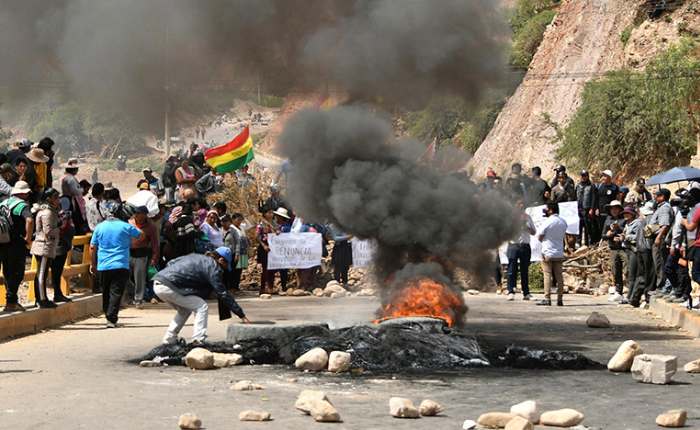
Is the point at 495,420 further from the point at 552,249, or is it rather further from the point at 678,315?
the point at 552,249

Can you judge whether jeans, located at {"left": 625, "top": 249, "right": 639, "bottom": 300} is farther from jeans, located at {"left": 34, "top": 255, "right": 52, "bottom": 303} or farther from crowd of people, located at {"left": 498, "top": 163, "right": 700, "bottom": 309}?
jeans, located at {"left": 34, "top": 255, "right": 52, "bottom": 303}

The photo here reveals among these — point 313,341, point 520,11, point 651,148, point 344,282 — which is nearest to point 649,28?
point 651,148

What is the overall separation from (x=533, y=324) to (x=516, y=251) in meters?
4.45

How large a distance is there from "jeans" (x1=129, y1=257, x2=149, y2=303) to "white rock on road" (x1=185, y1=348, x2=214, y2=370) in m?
7.09

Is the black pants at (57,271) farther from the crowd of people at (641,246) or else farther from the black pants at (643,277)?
the black pants at (643,277)

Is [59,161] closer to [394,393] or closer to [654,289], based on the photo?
[654,289]

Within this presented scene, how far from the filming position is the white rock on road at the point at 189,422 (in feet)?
29.0

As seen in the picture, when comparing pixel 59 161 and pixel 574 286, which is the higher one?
pixel 59 161

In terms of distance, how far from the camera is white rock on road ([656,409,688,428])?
9.09 meters

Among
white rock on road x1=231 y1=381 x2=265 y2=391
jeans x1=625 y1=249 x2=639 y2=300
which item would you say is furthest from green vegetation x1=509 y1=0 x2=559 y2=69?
white rock on road x1=231 y1=381 x2=265 y2=391

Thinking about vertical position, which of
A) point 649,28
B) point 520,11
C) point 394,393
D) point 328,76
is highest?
point 520,11

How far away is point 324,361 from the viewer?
12453 millimetres

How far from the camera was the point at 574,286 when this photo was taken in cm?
2522

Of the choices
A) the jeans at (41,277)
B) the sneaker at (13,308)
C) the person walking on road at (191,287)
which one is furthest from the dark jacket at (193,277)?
the jeans at (41,277)
